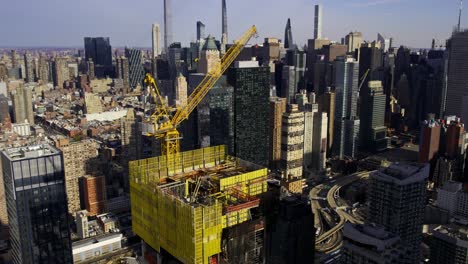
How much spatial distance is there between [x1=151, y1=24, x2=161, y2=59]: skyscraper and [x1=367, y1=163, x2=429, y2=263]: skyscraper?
397 feet

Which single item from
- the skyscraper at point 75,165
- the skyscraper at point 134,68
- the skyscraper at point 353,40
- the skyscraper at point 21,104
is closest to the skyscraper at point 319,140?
the skyscraper at point 75,165

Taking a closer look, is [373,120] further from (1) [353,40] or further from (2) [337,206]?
(1) [353,40]

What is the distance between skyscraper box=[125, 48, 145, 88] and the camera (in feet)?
483

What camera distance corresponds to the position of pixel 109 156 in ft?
234

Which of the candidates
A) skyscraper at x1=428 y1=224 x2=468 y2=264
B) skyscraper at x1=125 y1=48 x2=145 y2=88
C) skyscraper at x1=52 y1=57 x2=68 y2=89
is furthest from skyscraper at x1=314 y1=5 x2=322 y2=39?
skyscraper at x1=428 y1=224 x2=468 y2=264

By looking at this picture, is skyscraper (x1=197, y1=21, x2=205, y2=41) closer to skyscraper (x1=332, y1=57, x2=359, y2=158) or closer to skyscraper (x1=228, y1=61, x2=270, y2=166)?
skyscraper (x1=332, y1=57, x2=359, y2=158)

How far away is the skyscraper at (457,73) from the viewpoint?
271 ft

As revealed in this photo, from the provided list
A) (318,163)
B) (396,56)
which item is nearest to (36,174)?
(318,163)

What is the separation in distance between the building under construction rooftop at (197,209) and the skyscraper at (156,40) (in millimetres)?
118035

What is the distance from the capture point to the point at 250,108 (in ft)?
178

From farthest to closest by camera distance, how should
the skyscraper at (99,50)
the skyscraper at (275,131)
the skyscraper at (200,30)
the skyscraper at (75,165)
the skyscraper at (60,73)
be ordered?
1. the skyscraper at (99,50)
2. the skyscraper at (60,73)
3. the skyscraper at (200,30)
4. the skyscraper at (275,131)
5. the skyscraper at (75,165)

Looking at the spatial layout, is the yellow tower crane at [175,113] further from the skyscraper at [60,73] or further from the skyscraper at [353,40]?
the skyscraper at [60,73]

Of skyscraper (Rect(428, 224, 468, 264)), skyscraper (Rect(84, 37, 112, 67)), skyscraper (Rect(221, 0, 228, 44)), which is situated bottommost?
skyscraper (Rect(428, 224, 468, 264))

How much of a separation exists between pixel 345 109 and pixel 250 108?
102ft
